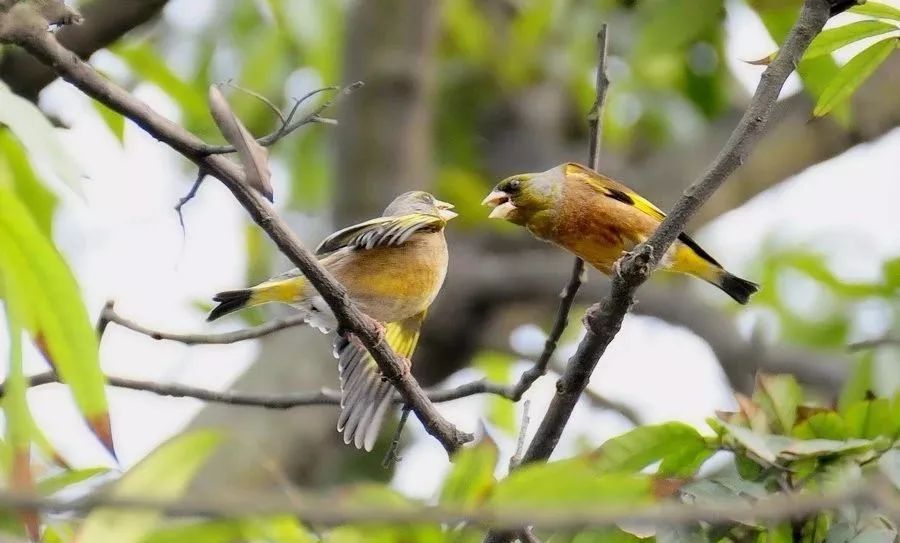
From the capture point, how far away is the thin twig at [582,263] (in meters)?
2.16

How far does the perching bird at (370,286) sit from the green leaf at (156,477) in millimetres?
957

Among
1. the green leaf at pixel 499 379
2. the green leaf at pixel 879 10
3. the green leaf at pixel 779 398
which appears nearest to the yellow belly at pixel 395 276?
the green leaf at pixel 779 398

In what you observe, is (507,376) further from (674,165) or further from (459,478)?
(459,478)

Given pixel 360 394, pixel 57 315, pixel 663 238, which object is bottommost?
pixel 360 394

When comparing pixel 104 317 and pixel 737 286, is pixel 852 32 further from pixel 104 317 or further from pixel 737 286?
pixel 737 286

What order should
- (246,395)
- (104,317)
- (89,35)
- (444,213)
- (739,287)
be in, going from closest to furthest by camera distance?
(104,317) < (246,395) < (89,35) < (444,213) < (739,287)

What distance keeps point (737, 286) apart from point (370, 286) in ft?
4.15

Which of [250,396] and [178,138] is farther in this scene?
[250,396]

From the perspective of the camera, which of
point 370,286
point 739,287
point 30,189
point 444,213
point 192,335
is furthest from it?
point 739,287

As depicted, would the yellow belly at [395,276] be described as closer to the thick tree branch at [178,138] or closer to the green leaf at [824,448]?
the thick tree branch at [178,138]

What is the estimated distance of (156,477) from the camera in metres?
1.85

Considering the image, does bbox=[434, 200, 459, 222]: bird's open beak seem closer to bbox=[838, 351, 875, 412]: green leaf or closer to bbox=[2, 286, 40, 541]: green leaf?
bbox=[838, 351, 875, 412]: green leaf

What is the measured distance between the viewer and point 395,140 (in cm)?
596

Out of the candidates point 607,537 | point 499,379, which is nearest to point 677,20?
point 607,537
